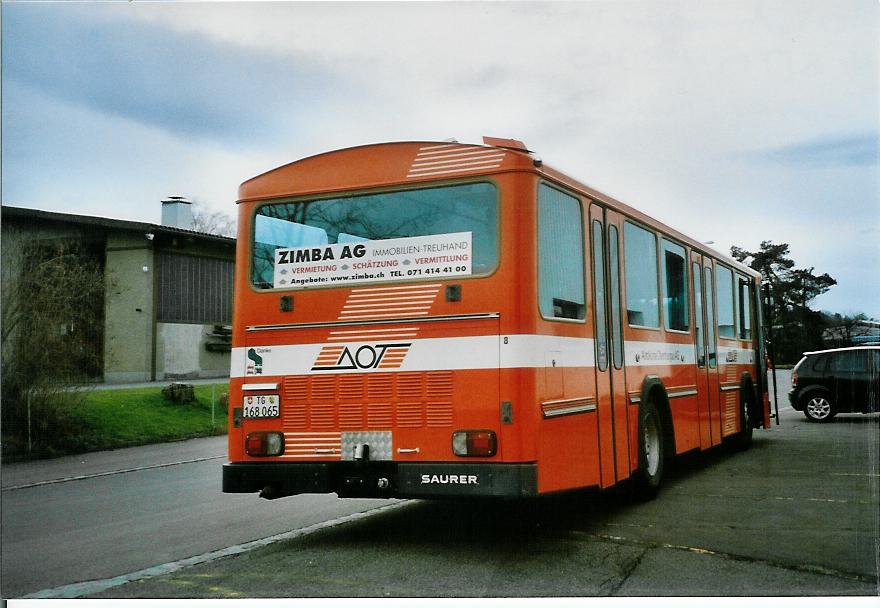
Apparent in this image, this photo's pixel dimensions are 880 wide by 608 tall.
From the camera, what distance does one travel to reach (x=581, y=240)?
7.82m

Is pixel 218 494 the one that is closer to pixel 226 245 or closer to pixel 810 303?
pixel 810 303

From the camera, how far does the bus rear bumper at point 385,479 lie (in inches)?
261

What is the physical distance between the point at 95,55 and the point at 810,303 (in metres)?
7.52

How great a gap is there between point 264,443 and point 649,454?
13.1 feet

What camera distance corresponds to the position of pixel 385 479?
702cm

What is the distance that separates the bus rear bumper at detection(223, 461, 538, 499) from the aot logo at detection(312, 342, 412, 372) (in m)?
0.75

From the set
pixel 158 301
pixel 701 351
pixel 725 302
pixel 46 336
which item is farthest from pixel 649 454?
pixel 158 301

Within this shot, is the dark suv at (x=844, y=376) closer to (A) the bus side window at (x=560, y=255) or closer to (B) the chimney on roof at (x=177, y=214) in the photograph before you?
(A) the bus side window at (x=560, y=255)

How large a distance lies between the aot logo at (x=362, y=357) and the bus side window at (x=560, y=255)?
1164 millimetres

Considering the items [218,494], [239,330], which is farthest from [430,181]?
[218,494]

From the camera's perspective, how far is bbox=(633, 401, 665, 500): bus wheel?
8906 mm

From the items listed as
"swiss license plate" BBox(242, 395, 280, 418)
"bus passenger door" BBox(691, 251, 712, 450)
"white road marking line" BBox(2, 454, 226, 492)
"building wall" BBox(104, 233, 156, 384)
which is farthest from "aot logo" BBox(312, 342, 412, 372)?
"building wall" BBox(104, 233, 156, 384)

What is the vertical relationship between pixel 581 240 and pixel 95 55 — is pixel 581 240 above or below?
below

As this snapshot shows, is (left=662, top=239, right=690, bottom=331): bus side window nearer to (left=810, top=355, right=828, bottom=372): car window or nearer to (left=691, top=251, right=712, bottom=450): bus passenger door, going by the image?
(left=691, top=251, right=712, bottom=450): bus passenger door
